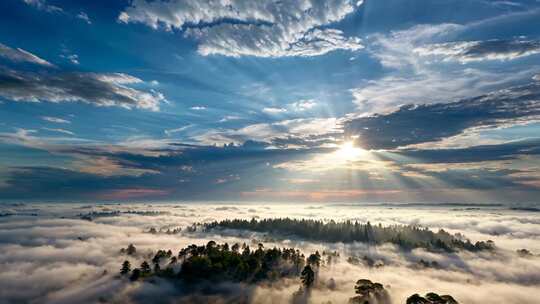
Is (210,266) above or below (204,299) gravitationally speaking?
above

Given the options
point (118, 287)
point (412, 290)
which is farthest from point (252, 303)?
point (412, 290)

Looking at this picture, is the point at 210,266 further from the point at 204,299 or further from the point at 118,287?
the point at 118,287

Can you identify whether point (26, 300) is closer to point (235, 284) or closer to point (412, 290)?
point (235, 284)

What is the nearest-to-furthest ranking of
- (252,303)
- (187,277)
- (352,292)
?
1. (252,303)
2. (352,292)
3. (187,277)

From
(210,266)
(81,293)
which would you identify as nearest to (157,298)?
(210,266)

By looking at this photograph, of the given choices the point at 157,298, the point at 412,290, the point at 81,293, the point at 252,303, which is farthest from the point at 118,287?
the point at 412,290

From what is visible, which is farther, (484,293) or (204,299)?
(484,293)

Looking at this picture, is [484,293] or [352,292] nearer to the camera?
[352,292]

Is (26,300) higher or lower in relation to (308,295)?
lower

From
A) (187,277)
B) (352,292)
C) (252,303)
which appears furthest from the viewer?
(187,277)
